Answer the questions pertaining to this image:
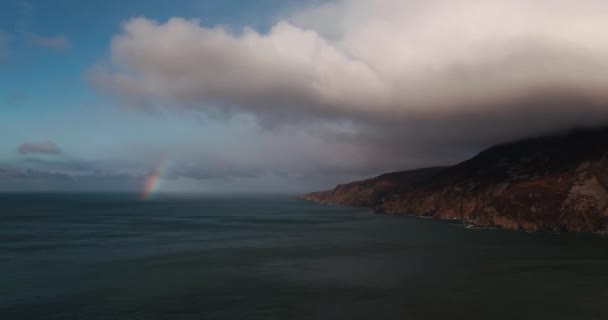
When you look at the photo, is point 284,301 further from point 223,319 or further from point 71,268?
point 71,268

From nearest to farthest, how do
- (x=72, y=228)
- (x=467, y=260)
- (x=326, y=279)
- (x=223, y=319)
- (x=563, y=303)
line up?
(x=223, y=319)
(x=563, y=303)
(x=326, y=279)
(x=467, y=260)
(x=72, y=228)

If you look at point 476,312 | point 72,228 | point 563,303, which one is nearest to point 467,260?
point 563,303

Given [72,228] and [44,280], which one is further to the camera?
[72,228]

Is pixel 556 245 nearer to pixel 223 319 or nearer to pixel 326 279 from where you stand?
pixel 326 279

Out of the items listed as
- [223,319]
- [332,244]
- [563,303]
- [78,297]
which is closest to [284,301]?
[223,319]

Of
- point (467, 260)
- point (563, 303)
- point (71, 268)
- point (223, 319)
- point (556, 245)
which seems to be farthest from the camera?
point (556, 245)

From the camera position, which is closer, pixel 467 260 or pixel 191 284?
pixel 191 284
